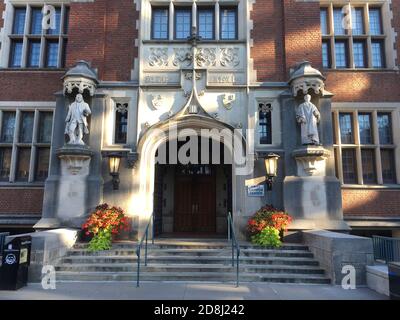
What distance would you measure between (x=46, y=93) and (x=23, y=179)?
121 inches

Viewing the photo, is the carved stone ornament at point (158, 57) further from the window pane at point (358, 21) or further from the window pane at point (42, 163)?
the window pane at point (358, 21)

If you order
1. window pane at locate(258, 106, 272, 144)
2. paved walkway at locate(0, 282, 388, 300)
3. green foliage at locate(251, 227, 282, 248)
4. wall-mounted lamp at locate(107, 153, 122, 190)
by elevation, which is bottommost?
paved walkway at locate(0, 282, 388, 300)

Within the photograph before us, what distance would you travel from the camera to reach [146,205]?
1005cm

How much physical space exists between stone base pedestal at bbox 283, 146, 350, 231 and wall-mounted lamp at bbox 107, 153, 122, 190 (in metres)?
5.04

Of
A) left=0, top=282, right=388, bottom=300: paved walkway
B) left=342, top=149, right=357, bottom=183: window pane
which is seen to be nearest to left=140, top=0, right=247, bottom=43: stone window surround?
left=342, top=149, right=357, bottom=183: window pane

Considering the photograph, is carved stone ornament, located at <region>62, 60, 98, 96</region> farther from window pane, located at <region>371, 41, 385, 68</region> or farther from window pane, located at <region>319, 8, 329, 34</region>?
window pane, located at <region>371, 41, 385, 68</region>

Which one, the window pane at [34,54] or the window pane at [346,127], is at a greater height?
the window pane at [34,54]

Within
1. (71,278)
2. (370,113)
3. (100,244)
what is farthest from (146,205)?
(370,113)

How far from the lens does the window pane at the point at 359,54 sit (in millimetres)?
11773

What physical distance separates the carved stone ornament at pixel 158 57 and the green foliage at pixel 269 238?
607 cm

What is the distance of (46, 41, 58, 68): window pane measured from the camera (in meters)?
12.0

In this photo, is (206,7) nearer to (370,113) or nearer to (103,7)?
(103,7)

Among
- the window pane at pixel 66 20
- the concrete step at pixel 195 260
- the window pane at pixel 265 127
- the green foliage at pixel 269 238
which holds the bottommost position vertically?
the concrete step at pixel 195 260

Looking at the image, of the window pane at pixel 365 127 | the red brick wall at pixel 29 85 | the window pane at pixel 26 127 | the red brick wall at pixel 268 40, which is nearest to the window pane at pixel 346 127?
the window pane at pixel 365 127
